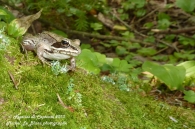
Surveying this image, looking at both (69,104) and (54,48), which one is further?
(54,48)

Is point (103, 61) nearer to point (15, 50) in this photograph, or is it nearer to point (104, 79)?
point (104, 79)

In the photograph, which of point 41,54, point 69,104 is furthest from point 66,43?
point 69,104

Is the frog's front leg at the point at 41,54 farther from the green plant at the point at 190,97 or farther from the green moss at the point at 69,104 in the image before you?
the green plant at the point at 190,97

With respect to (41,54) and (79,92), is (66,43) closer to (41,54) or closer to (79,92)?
(41,54)

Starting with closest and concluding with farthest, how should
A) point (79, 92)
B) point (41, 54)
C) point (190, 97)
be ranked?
point (79, 92) → point (41, 54) → point (190, 97)

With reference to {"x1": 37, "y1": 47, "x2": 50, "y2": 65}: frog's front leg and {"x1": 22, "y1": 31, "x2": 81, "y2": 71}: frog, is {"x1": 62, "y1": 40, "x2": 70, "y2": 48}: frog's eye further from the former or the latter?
{"x1": 37, "y1": 47, "x2": 50, "y2": 65}: frog's front leg

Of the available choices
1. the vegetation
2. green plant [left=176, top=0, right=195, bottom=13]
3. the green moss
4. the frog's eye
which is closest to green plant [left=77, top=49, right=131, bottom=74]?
the vegetation

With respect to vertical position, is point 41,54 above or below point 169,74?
above
